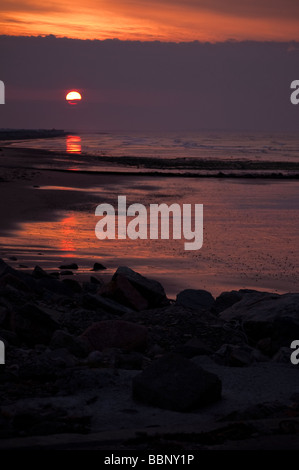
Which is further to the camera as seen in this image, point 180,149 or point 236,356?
point 180,149

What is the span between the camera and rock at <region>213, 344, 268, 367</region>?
702cm

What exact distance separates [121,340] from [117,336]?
6 cm

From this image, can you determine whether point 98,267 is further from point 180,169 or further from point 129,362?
point 180,169

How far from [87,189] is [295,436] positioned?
25662 mm

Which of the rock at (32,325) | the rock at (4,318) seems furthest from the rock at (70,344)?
the rock at (4,318)

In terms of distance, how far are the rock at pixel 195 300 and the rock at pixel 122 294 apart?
528mm

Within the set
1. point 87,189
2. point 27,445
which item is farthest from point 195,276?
point 87,189

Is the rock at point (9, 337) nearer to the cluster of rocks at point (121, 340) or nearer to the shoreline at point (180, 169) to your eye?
the cluster of rocks at point (121, 340)

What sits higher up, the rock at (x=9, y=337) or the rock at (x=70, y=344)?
the rock at (x=9, y=337)

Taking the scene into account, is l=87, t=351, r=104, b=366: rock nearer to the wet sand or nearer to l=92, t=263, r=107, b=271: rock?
the wet sand

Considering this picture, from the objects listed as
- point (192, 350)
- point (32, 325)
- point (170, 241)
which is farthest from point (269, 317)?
point (170, 241)

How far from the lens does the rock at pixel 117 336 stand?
24.4 ft

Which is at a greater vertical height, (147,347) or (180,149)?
(180,149)

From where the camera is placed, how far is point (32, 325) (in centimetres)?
759
